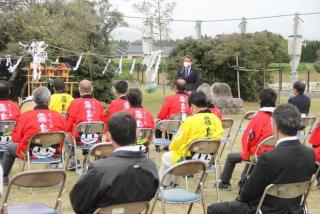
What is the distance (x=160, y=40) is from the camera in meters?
18.4

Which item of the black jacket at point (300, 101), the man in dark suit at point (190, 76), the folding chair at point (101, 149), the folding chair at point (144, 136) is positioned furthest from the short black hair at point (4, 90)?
the man in dark suit at point (190, 76)

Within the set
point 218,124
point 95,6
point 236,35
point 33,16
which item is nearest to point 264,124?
point 218,124

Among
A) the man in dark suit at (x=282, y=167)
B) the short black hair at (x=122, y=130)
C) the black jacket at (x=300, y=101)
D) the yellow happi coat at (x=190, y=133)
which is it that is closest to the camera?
the short black hair at (x=122, y=130)

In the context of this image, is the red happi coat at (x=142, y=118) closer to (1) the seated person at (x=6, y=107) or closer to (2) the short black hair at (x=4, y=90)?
(1) the seated person at (x=6, y=107)

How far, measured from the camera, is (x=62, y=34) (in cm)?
1730

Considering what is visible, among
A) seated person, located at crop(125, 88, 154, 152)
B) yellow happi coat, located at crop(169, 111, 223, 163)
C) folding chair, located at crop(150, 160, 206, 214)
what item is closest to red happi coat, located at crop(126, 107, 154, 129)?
seated person, located at crop(125, 88, 154, 152)

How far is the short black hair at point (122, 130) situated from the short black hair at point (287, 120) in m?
1.08

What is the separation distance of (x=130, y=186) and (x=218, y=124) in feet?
8.70

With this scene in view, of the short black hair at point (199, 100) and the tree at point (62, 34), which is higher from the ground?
the tree at point (62, 34)

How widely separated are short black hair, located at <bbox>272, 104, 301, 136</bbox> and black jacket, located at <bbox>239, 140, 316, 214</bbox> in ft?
0.26

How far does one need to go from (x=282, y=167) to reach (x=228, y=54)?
1723 cm

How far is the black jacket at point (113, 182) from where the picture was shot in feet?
9.87

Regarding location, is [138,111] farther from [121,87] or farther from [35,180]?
[35,180]

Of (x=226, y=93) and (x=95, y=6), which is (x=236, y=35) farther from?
(x=95, y=6)
